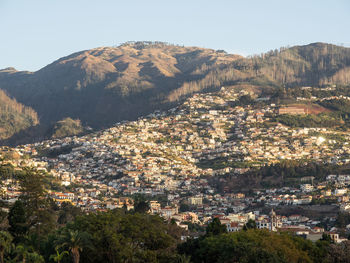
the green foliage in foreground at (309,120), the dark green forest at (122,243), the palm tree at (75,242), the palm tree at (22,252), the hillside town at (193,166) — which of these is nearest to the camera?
the palm tree at (75,242)

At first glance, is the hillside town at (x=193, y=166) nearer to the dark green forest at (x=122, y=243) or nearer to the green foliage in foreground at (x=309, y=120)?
the green foliage in foreground at (x=309, y=120)

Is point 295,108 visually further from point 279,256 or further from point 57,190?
point 279,256

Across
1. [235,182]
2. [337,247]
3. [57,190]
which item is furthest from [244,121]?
[337,247]

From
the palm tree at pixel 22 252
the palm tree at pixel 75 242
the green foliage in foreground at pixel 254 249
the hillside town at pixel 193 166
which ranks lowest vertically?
the hillside town at pixel 193 166

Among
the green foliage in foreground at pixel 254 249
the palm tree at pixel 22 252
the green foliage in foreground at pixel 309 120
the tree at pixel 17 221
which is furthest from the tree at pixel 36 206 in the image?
the green foliage in foreground at pixel 309 120

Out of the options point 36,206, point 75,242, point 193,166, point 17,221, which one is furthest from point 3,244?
point 193,166

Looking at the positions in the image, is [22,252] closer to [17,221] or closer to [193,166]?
[17,221]
